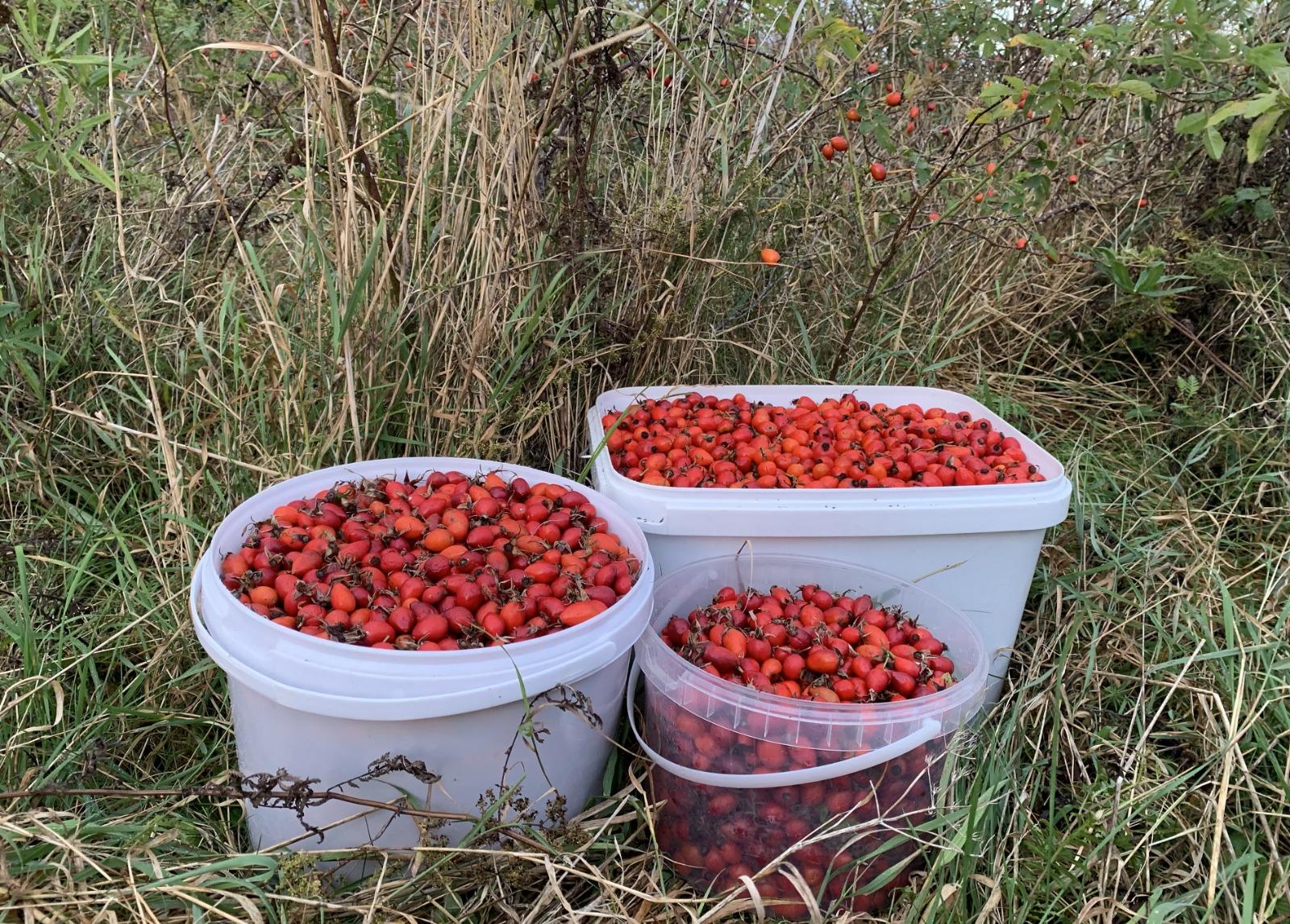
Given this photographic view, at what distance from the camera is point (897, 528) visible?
6.03ft

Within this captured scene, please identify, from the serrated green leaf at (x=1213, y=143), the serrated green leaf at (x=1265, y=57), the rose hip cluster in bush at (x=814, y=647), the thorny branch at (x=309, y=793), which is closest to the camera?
the thorny branch at (x=309, y=793)

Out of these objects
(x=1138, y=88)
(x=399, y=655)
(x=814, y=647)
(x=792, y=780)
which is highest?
(x=1138, y=88)

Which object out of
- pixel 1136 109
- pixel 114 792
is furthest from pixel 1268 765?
pixel 1136 109

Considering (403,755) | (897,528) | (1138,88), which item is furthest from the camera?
(1138,88)

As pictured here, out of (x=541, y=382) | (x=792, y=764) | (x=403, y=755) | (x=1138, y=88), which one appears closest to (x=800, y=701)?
(x=792, y=764)

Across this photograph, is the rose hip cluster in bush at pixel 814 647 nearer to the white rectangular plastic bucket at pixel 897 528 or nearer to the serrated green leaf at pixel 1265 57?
the white rectangular plastic bucket at pixel 897 528

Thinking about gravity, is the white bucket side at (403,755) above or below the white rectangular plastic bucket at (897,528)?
below

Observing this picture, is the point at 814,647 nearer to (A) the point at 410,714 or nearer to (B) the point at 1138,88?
(A) the point at 410,714

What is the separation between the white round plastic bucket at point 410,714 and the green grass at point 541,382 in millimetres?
89

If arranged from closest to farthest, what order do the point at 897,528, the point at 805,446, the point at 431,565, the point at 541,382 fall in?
the point at 431,565, the point at 897,528, the point at 805,446, the point at 541,382

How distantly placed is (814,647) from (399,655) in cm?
71

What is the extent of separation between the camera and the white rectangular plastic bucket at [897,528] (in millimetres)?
1797

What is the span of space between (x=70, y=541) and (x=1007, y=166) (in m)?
3.31

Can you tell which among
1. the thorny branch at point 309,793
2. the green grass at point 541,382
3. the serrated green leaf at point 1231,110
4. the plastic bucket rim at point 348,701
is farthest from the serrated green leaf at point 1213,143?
the thorny branch at point 309,793
